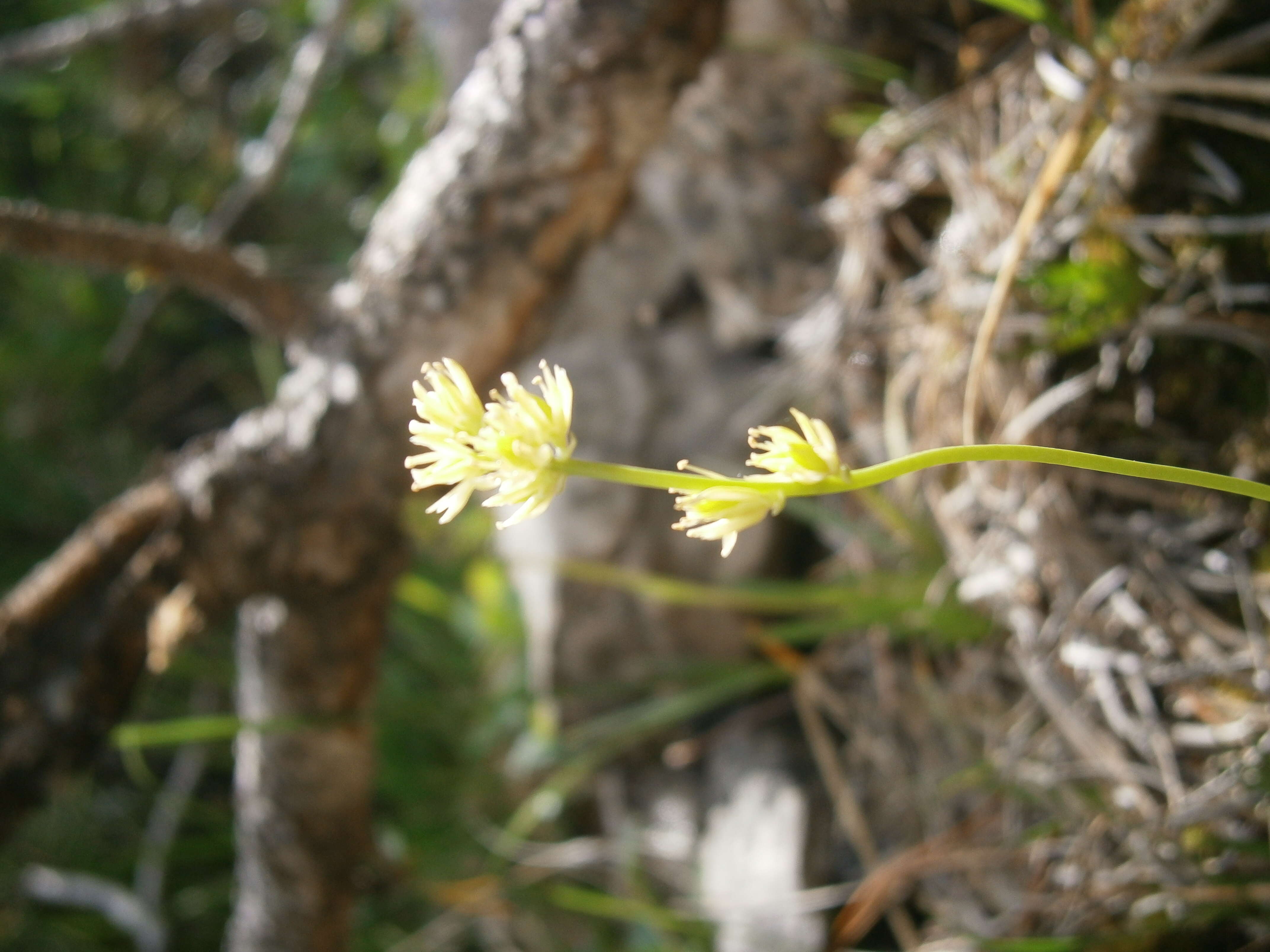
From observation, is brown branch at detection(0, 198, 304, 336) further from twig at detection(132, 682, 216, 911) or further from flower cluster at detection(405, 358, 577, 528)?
twig at detection(132, 682, 216, 911)

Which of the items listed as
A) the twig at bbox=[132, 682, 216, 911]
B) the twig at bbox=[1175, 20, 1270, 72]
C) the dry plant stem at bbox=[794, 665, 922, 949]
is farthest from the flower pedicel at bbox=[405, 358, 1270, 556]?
the twig at bbox=[132, 682, 216, 911]

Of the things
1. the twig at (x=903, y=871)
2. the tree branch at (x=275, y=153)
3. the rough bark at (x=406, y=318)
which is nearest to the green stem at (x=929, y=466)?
the rough bark at (x=406, y=318)

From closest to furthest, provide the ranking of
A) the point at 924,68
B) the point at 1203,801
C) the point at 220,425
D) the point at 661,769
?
the point at 1203,801, the point at 924,68, the point at 661,769, the point at 220,425

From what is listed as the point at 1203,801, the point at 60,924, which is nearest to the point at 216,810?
the point at 60,924

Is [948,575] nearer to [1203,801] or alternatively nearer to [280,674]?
[1203,801]

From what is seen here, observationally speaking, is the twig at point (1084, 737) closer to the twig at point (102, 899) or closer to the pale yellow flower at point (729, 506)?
the pale yellow flower at point (729, 506)

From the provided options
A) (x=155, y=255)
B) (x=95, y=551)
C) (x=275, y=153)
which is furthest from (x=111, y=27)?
(x=95, y=551)

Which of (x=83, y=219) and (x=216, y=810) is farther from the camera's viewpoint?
(x=216, y=810)
